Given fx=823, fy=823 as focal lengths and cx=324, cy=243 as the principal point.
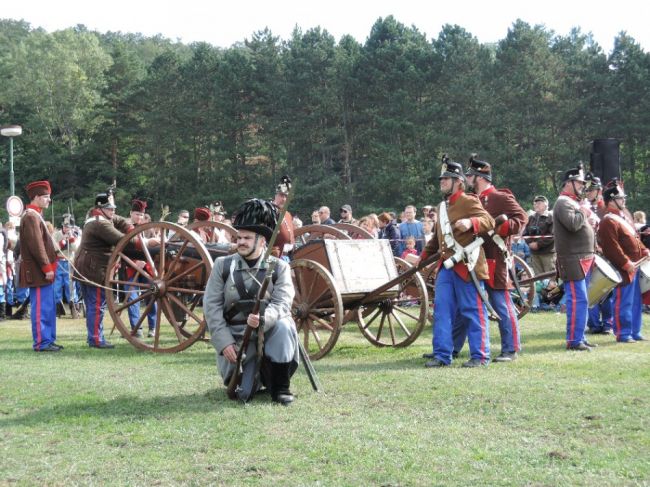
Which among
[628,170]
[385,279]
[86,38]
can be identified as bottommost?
[385,279]

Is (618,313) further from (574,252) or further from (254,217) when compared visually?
(254,217)

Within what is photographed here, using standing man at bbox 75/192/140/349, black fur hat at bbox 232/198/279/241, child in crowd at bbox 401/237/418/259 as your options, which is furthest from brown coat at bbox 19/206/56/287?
child in crowd at bbox 401/237/418/259

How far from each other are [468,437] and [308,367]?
1618mm

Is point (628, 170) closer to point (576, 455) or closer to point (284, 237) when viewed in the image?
point (284, 237)

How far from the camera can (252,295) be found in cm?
579

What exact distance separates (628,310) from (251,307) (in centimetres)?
517

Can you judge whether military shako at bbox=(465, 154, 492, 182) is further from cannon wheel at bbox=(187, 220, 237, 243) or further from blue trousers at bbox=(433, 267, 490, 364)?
cannon wheel at bbox=(187, 220, 237, 243)

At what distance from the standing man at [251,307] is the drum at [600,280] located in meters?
3.95

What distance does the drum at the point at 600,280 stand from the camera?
8.36m

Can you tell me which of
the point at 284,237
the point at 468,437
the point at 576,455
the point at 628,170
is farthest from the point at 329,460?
the point at 628,170

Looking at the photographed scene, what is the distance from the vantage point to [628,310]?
9.17 meters

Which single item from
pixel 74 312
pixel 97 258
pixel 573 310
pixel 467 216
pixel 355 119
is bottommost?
pixel 74 312

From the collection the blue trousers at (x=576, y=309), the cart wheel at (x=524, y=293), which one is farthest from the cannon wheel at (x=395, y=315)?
the cart wheel at (x=524, y=293)

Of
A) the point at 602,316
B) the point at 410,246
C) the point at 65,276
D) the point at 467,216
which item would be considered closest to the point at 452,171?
the point at 467,216
